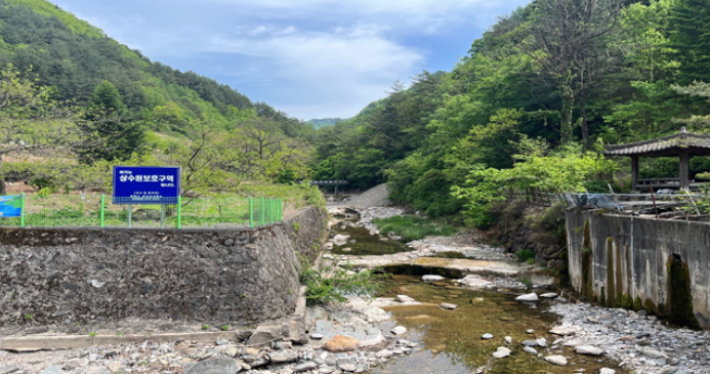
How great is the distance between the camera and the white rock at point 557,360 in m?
9.09

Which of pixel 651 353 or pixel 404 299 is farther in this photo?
pixel 404 299

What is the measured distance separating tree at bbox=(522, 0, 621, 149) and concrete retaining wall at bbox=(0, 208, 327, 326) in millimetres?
23804

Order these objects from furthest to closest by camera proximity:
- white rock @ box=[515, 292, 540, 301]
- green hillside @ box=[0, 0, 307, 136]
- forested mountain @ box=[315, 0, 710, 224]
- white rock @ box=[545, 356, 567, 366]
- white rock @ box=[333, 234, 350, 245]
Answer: green hillside @ box=[0, 0, 307, 136] < white rock @ box=[333, 234, 350, 245] < forested mountain @ box=[315, 0, 710, 224] < white rock @ box=[515, 292, 540, 301] < white rock @ box=[545, 356, 567, 366]

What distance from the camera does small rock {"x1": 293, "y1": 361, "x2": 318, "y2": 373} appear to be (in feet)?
28.5

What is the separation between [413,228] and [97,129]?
66.2 feet

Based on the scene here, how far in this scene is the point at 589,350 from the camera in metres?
9.48

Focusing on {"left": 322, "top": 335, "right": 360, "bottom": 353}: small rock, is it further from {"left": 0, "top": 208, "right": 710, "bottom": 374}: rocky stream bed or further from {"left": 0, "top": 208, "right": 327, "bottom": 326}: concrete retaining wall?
{"left": 0, "top": 208, "right": 327, "bottom": 326}: concrete retaining wall

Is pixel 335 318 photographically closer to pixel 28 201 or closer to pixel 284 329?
pixel 284 329

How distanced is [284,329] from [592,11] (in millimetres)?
28933

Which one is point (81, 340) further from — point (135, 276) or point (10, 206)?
point (10, 206)

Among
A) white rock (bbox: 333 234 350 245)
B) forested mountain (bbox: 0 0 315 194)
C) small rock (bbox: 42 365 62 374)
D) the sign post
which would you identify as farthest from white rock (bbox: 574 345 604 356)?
white rock (bbox: 333 234 350 245)

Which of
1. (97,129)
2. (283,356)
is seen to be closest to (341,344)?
(283,356)

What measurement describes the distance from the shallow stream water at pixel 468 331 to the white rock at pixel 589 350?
0.16 m

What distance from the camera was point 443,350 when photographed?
10.2 meters
